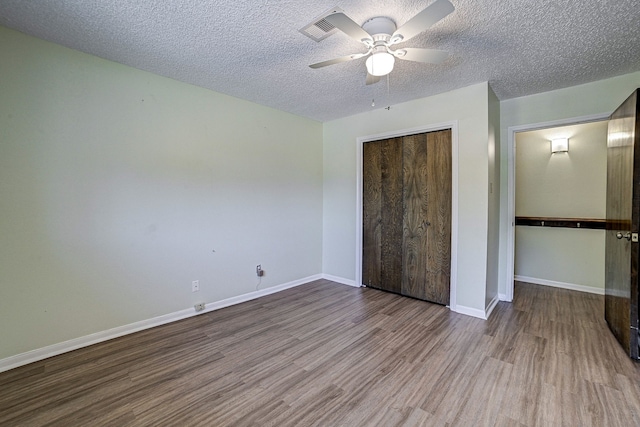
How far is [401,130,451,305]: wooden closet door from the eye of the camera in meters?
3.17

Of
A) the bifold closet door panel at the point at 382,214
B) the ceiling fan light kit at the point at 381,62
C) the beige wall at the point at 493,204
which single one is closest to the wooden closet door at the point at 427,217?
the bifold closet door panel at the point at 382,214

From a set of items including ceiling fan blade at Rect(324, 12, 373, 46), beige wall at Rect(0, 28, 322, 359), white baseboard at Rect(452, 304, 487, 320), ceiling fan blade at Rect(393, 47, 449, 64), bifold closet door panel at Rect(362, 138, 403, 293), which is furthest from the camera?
bifold closet door panel at Rect(362, 138, 403, 293)

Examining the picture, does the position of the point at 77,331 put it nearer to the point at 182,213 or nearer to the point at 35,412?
the point at 35,412

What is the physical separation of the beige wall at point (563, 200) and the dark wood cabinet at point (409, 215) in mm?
2081

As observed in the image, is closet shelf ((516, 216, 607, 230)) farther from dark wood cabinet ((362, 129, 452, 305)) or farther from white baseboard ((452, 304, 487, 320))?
white baseboard ((452, 304, 487, 320))

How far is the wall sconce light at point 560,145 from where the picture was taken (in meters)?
3.90

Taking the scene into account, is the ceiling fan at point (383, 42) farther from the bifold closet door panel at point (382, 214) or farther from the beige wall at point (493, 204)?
the bifold closet door panel at point (382, 214)

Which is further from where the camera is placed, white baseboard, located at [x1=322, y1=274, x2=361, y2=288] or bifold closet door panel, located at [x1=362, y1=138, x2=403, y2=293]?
white baseboard, located at [x1=322, y1=274, x2=361, y2=288]

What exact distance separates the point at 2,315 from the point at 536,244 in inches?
239

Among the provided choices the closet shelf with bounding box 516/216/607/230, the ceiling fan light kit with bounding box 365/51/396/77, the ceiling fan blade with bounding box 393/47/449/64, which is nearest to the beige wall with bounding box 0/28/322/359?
the ceiling fan light kit with bounding box 365/51/396/77

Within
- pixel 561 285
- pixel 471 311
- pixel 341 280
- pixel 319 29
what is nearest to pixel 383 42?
pixel 319 29

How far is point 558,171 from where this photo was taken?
402 cm

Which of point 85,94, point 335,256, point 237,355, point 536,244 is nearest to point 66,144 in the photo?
point 85,94

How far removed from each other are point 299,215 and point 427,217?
1.78 m
